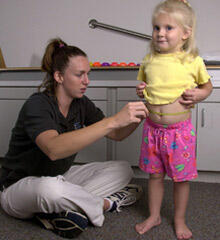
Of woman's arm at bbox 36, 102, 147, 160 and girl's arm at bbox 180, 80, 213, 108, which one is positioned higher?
girl's arm at bbox 180, 80, 213, 108

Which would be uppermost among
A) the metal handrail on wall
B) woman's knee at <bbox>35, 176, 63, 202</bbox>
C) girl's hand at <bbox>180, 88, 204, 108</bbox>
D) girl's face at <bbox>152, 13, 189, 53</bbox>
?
the metal handrail on wall

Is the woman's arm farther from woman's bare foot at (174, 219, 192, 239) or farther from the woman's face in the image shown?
woman's bare foot at (174, 219, 192, 239)

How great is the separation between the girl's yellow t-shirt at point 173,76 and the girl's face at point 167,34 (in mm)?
43

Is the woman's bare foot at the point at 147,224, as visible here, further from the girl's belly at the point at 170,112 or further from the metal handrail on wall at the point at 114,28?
the metal handrail on wall at the point at 114,28

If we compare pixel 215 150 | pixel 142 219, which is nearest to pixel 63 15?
pixel 215 150

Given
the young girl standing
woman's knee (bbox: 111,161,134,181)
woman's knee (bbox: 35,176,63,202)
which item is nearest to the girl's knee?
the young girl standing

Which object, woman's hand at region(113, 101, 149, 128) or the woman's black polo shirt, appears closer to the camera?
woman's hand at region(113, 101, 149, 128)

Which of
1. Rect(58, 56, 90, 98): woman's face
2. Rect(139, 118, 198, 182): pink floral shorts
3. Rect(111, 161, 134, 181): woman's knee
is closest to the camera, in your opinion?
Rect(139, 118, 198, 182): pink floral shorts

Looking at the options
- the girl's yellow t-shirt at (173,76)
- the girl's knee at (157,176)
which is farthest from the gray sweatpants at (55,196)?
the girl's yellow t-shirt at (173,76)

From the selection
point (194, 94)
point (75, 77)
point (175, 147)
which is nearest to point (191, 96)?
point (194, 94)

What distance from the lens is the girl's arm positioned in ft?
3.59

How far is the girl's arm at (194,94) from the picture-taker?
1.10 metres

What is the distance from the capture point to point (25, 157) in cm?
127

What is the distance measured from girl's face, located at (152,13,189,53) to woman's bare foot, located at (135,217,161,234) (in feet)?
2.46
